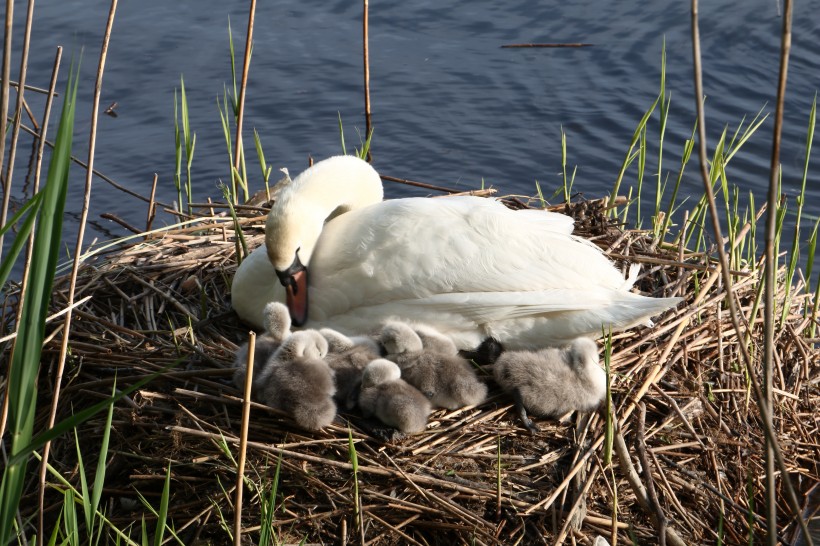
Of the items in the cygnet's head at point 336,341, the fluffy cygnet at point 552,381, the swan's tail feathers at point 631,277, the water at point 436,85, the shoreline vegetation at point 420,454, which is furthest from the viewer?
the water at point 436,85

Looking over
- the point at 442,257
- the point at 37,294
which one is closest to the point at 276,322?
the point at 442,257

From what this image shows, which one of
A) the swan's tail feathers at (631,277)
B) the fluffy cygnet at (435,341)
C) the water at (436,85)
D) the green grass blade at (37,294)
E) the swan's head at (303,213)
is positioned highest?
the green grass blade at (37,294)

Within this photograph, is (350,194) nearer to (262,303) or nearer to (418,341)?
(262,303)

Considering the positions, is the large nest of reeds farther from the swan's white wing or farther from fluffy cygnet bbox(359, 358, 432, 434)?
the swan's white wing

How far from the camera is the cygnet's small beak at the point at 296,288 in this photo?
172 inches

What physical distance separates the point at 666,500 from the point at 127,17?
873 cm

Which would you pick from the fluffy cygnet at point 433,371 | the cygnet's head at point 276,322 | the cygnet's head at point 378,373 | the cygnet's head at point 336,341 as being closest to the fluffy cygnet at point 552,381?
the fluffy cygnet at point 433,371

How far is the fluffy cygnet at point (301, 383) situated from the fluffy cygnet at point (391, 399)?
0.14 meters

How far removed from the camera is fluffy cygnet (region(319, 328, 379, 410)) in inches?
156

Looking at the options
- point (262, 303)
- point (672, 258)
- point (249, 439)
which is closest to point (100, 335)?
point (262, 303)

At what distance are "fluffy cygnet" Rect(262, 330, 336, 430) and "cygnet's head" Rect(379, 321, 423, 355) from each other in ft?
0.96

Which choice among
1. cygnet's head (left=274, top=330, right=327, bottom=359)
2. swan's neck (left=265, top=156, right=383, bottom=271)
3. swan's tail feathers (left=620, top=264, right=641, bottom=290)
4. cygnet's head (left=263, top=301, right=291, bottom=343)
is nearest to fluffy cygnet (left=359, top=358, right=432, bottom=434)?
cygnet's head (left=274, top=330, right=327, bottom=359)

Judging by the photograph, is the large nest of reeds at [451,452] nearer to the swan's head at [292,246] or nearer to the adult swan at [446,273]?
the adult swan at [446,273]

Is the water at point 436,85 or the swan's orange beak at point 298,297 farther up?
the swan's orange beak at point 298,297
